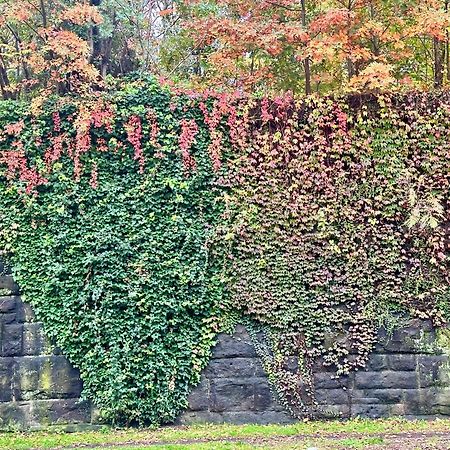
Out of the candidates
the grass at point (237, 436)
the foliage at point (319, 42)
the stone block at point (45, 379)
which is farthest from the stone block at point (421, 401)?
the stone block at point (45, 379)

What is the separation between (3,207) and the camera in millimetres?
7074

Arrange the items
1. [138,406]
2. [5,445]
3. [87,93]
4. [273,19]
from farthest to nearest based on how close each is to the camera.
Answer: [273,19] → [87,93] → [138,406] → [5,445]

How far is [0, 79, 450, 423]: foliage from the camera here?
6.78 metres

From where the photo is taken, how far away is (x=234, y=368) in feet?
22.4

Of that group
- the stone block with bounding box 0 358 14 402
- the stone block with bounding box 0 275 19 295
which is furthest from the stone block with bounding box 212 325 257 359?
the stone block with bounding box 0 275 19 295

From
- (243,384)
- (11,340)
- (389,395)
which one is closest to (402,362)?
(389,395)

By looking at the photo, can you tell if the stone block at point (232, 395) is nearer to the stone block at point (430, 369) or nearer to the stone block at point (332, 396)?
the stone block at point (332, 396)

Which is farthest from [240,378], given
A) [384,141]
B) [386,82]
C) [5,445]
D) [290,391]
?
[386,82]

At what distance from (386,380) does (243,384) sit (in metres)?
1.74

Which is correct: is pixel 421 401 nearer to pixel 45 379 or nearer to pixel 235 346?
pixel 235 346

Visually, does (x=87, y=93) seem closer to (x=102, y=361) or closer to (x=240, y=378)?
(x=102, y=361)

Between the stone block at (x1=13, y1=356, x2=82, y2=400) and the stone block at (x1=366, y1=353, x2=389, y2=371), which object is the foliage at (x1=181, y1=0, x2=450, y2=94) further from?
the stone block at (x1=13, y1=356, x2=82, y2=400)

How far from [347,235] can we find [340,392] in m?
1.93

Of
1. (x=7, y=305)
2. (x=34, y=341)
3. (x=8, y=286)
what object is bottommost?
(x=34, y=341)
